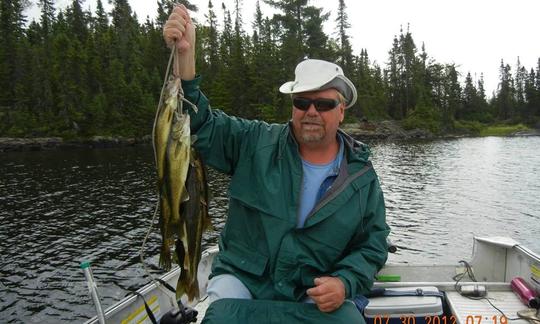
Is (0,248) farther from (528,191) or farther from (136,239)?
(528,191)

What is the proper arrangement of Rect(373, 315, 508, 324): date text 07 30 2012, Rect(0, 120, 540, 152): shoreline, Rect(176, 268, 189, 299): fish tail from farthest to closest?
1. Rect(0, 120, 540, 152): shoreline
2. Rect(373, 315, 508, 324): date text 07 30 2012
3. Rect(176, 268, 189, 299): fish tail

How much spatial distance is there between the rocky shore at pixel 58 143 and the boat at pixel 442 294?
54.5m

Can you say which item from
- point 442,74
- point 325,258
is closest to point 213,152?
point 325,258

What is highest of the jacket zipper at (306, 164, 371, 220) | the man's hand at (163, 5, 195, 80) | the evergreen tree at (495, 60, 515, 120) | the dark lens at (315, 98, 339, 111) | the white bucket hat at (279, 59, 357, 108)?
the evergreen tree at (495, 60, 515, 120)

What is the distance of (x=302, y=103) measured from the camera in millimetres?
3326

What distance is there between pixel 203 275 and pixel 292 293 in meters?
3.33

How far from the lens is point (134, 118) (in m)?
62.3

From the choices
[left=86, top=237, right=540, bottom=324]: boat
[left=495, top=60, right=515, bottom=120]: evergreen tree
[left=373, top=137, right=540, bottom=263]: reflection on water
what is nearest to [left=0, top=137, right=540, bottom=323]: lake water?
[left=373, top=137, right=540, bottom=263]: reflection on water

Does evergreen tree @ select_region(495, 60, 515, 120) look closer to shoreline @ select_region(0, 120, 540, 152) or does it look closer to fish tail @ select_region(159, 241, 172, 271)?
shoreline @ select_region(0, 120, 540, 152)

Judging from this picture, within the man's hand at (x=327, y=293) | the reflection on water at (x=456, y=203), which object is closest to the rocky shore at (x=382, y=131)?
the reflection on water at (x=456, y=203)

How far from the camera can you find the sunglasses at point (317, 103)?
3309mm

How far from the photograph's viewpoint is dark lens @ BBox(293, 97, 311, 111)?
3.32 meters

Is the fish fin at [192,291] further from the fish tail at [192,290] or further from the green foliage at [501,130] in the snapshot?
the green foliage at [501,130]

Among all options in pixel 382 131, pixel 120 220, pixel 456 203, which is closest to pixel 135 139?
pixel 382 131
